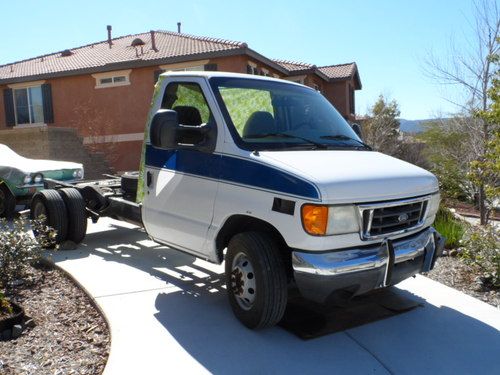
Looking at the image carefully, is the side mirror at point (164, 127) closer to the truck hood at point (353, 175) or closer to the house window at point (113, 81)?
the truck hood at point (353, 175)

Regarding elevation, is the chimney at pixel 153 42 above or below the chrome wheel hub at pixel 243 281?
A: above

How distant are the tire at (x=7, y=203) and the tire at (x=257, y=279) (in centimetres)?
630

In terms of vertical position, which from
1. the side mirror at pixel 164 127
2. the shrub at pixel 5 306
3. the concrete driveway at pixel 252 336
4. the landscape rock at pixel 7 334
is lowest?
the concrete driveway at pixel 252 336

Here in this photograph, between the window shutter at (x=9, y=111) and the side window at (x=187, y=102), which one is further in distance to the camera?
the window shutter at (x=9, y=111)

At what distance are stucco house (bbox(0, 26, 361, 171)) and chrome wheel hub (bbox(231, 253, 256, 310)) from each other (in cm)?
1448

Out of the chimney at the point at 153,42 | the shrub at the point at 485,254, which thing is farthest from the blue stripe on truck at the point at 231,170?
the chimney at the point at 153,42

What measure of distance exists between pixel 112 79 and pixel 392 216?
60.9ft

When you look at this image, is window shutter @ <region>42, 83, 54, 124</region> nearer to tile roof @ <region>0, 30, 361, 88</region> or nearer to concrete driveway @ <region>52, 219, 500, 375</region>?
tile roof @ <region>0, 30, 361, 88</region>

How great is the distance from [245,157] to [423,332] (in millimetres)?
2167

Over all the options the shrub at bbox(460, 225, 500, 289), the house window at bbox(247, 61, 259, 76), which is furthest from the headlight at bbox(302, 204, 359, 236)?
the house window at bbox(247, 61, 259, 76)

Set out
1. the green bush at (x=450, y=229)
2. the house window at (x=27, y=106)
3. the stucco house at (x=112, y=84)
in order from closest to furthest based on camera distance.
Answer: the green bush at (x=450, y=229)
the stucco house at (x=112, y=84)
the house window at (x=27, y=106)

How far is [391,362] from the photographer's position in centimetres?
371

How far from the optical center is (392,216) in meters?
3.91

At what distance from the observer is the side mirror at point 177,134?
418cm
